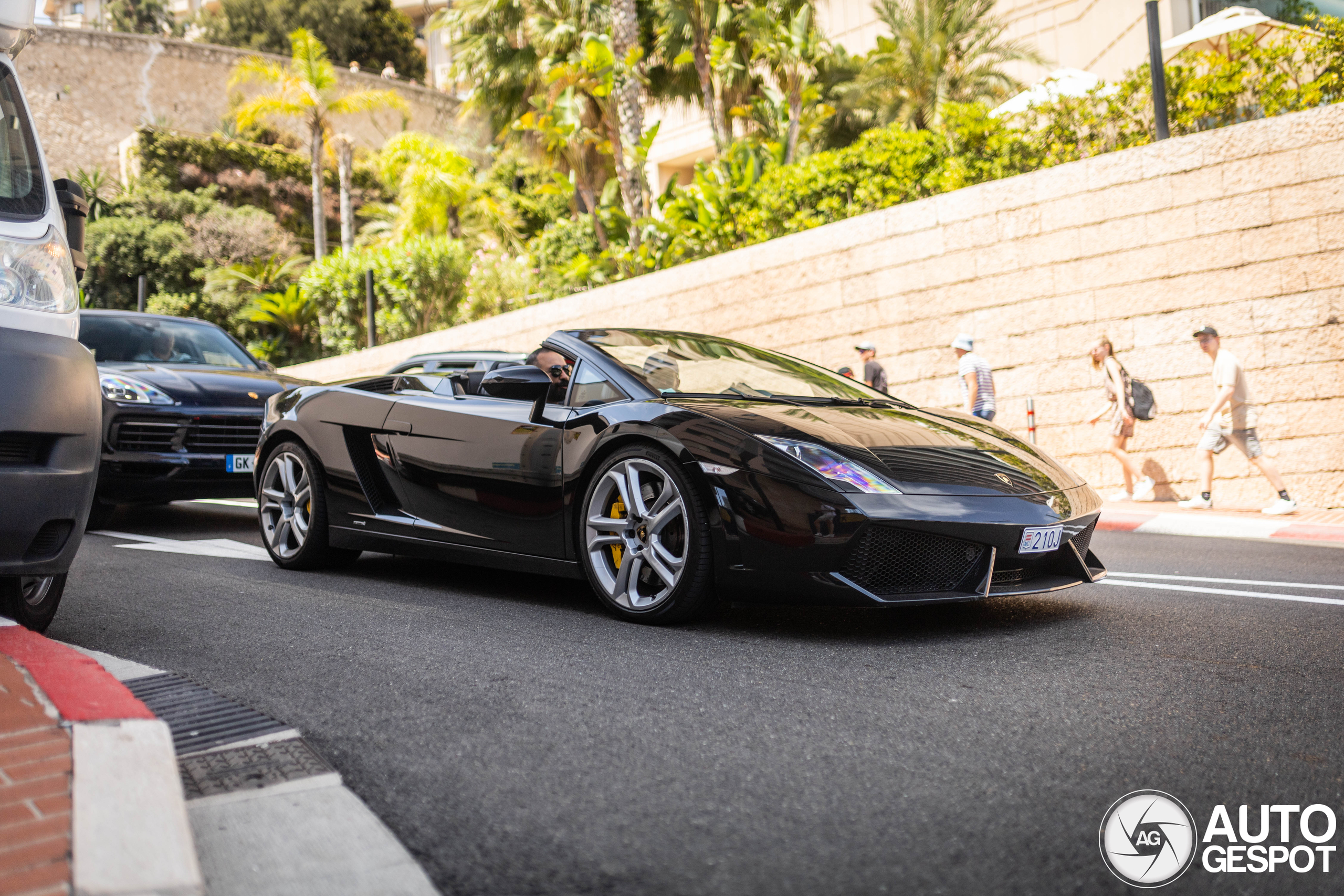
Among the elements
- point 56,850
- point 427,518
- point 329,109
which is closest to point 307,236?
point 329,109

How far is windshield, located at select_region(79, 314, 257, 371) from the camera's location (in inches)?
333

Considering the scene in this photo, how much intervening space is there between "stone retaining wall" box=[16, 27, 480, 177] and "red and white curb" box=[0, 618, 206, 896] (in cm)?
4582

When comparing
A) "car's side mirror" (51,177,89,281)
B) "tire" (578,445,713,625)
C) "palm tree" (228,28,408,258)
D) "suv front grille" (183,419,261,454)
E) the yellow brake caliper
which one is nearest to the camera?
"car's side mirror" (51,177,89,281)

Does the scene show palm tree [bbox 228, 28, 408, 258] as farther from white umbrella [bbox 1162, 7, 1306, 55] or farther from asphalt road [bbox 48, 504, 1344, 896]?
asphalt road [bbox 48, 504, 1344, 896]

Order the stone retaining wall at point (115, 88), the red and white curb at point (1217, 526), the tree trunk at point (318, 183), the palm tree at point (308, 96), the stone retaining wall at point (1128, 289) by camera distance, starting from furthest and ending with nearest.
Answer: the stone retaining wall at point (115, 88), the tree trunk at point (318, 183), the palm tree at point (308, 96), the stone retaining wall at point (1128, 289), the red and white curb at point (1217, 526)

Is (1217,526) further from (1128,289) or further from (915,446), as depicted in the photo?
(915,446)

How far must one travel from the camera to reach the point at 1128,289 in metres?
10.7

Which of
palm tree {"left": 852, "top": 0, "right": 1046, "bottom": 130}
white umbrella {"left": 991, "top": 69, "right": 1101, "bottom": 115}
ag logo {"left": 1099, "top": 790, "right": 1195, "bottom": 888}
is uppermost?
palm tree {"left": 852, "top": 0, "right": 1046, "bottom": 130}

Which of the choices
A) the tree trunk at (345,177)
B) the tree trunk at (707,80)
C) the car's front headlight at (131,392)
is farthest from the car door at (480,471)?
the tree trunk at (345,177)

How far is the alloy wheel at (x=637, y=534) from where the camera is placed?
13.6ft

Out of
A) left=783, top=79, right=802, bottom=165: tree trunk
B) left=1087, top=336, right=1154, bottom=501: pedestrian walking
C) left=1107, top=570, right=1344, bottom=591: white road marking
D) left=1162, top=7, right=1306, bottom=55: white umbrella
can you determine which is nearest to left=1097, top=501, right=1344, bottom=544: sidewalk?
left=1087, top=336, right=1154, bottom=501: pedestrian walking

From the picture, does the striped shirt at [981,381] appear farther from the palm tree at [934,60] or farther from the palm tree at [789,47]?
the palm tree at [934,60]

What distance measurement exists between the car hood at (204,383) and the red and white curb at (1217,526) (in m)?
6.20

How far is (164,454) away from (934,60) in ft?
78.2
